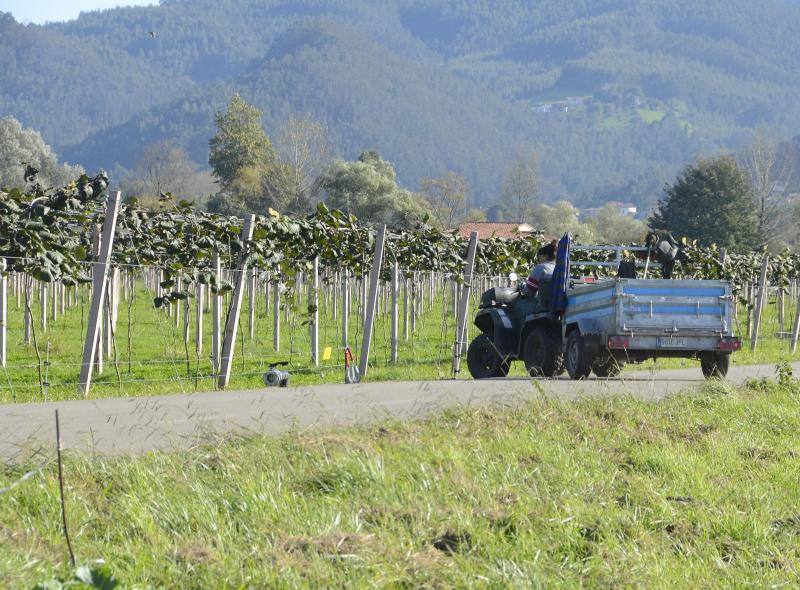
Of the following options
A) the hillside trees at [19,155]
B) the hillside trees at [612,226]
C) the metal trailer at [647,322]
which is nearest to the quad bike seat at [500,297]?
the metal trailer at [647,322]

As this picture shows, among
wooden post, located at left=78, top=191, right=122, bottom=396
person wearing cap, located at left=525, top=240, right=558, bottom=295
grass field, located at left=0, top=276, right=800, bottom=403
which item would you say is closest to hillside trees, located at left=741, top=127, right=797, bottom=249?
grass field, located at left=0, top=276, right=800, bottom=403

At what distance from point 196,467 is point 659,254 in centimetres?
1030

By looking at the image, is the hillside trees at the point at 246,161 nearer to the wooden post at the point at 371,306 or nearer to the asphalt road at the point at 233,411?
the wooden post at the point at 371,306

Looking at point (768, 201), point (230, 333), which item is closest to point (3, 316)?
point (230, 333)

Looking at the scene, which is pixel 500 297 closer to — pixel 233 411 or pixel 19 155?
pixel 233 411

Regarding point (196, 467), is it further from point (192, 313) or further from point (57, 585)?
point (192, 313)

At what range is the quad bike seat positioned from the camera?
17594 mm

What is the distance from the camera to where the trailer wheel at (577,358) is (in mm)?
15250

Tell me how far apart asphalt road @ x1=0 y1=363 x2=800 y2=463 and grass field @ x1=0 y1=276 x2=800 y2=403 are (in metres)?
2.08

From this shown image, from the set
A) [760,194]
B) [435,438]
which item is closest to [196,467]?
[435,438]

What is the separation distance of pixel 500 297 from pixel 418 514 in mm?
10892

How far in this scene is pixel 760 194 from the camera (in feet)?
290

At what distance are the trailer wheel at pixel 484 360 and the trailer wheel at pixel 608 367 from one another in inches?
62.4

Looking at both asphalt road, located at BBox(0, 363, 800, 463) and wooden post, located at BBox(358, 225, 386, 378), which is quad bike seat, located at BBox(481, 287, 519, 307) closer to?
wooden post, located at BBox(358, 225, 386, 378)
